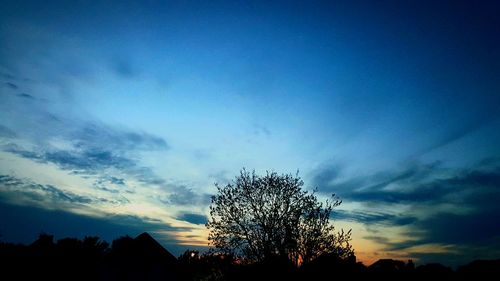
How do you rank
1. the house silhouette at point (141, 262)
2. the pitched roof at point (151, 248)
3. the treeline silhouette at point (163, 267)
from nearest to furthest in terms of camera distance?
the treeline silhouette at point (163, 267)
the house silhouette at point (141, 262)
the pitched roof at point (151, 248)

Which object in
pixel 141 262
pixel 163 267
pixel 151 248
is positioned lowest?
pixel 163 267

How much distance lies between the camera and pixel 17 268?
1358 inches

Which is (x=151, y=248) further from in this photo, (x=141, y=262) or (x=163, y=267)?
(x=163, y=267)

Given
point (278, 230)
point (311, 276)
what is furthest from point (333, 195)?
point (311, 276)

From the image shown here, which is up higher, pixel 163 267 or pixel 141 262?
pixel 141 262

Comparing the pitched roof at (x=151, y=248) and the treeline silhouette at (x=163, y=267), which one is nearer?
the treeline silhouette at (x=163, y=267)

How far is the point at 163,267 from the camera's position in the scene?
168ft

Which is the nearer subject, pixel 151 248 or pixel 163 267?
pixel 163 267

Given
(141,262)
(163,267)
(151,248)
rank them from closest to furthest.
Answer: (141,262) → (163,267) → (151,248)

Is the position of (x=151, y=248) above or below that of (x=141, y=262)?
above

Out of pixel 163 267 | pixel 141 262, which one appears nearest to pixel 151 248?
pixel 141 262

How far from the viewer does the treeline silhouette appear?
12828 millimetres

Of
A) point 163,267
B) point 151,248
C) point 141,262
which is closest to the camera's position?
point 141,262

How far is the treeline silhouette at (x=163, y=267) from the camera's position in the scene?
12.8m
